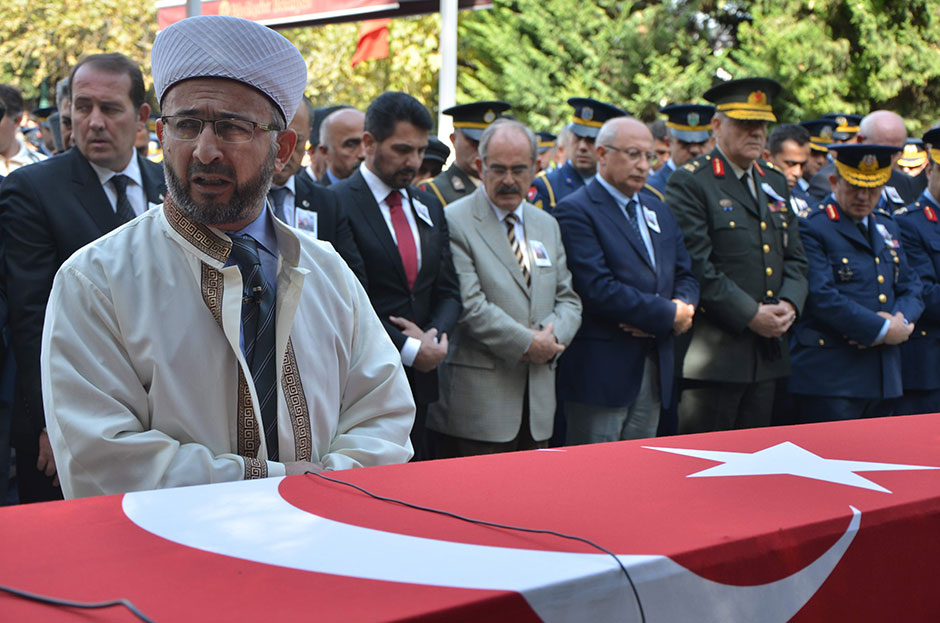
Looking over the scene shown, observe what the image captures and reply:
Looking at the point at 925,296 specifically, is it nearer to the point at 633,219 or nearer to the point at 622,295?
the point at 633,219

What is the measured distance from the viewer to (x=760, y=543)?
4.90ft

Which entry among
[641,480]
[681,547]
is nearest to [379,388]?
[641,480]

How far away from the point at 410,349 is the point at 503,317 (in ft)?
2.00

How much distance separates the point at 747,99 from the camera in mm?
5520

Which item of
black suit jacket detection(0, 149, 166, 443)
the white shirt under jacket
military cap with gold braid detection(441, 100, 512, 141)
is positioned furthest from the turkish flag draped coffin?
military cap with gold braid detection(441, 100, 512, 141)

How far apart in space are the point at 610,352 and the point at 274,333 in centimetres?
295

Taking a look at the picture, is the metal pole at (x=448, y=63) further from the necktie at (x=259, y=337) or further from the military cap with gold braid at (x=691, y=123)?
the necktie at (x=259, y=337)

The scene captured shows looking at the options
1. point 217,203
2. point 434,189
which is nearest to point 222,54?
point 217,203

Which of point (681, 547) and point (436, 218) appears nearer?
point (681, 547)

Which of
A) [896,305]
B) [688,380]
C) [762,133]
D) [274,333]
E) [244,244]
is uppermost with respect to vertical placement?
[762,133]

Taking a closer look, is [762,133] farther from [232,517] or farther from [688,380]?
[232,517]

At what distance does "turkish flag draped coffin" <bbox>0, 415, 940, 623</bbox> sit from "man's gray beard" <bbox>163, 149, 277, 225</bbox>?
2.22ft

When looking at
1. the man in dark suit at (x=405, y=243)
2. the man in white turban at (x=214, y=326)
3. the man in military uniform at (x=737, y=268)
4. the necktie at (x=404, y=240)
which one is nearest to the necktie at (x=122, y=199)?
the man in dark suit at (x=405, y=243)

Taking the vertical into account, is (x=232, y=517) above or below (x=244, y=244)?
below
